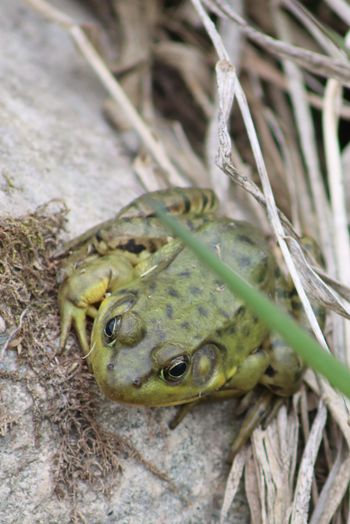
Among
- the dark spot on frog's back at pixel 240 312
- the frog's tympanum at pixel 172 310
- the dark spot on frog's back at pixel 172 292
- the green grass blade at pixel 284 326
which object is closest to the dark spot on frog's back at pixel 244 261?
the frog's tympanum at pixel 172 310

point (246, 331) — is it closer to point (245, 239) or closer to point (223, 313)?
point (223, 313)

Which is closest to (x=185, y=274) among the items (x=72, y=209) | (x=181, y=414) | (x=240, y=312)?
(x=240, y=312)

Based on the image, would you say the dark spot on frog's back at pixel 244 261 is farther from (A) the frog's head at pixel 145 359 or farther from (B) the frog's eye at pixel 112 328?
(B) the frog's eye at pixel 112 328

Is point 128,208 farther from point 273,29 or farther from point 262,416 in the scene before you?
point 273,29

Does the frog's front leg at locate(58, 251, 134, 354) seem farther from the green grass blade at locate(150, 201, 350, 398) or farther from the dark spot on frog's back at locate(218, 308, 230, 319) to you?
the green grass blade at locate(150, 201, 350, 398)

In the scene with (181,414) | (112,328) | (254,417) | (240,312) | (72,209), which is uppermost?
(72,209)
